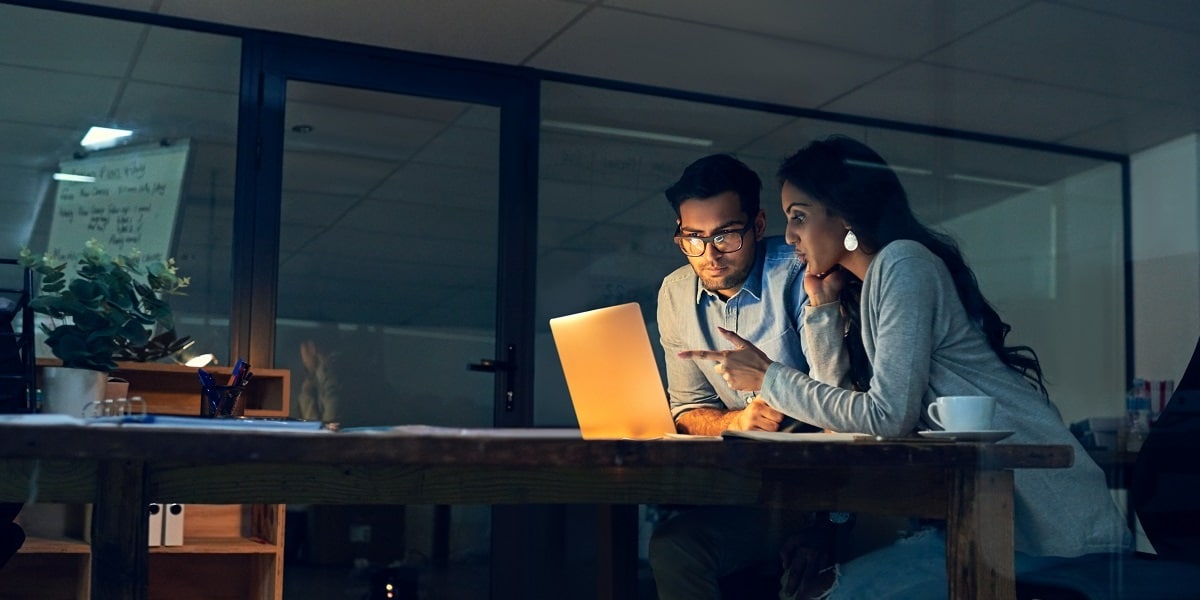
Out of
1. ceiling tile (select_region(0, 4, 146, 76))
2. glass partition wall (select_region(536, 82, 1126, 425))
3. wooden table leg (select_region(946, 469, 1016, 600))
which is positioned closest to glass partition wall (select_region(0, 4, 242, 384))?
ceiling tile (select_region(0, 4, 146, 76))

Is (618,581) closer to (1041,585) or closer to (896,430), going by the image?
(896,430)

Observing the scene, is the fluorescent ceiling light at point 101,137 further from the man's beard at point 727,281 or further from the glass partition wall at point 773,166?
the man's beard at point 727,281

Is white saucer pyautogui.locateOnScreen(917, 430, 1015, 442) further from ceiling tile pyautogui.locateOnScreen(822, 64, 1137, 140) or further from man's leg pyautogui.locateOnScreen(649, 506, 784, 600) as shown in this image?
ceiling tile pyautogui.locateOnScreen(822, 64, 1137, 140)

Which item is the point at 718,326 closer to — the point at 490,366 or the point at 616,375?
the point at 616,375

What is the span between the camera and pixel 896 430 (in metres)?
1.59

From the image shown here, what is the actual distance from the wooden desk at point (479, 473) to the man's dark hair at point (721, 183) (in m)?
1.08

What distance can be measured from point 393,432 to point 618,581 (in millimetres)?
661

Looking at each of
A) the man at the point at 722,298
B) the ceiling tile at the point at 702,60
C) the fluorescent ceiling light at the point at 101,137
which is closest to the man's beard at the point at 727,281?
the man at the point at 722,298

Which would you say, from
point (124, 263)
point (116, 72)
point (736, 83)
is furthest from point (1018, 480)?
point (116, 72)

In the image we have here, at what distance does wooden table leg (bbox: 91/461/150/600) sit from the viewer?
108 centimetres

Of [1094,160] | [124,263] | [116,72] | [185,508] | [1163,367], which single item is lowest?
[185,508]

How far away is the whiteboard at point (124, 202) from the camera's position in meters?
3.24

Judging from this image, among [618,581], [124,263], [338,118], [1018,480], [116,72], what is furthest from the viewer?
[338,118]

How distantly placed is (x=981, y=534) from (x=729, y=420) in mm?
849
